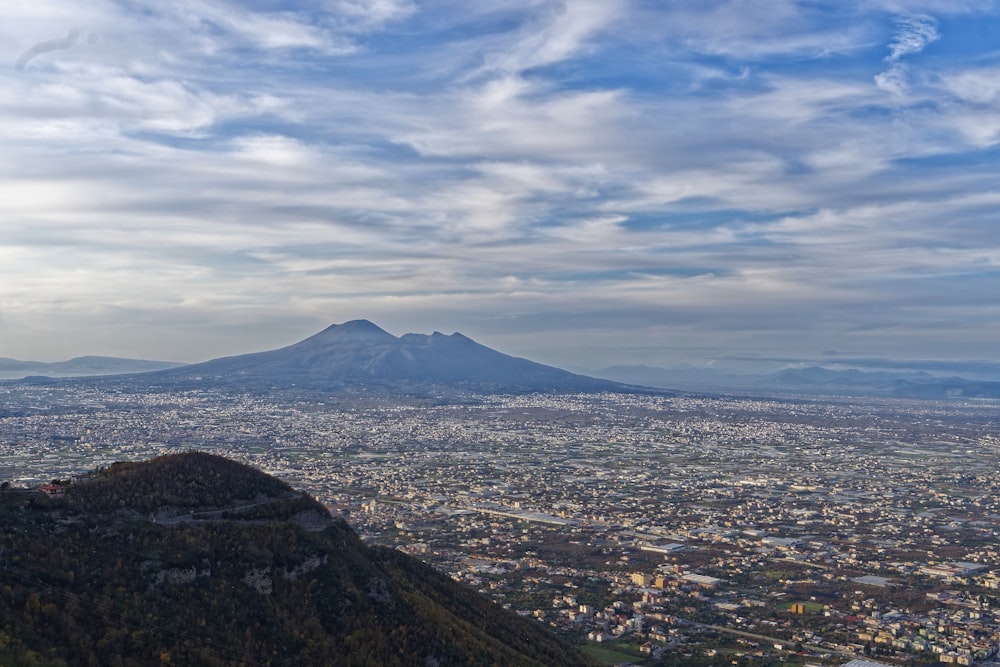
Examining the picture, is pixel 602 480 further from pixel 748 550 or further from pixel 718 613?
pixel 718 613

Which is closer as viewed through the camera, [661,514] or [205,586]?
[205,586]

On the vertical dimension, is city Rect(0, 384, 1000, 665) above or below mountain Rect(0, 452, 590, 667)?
below

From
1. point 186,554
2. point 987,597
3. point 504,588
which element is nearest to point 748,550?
point 987,597

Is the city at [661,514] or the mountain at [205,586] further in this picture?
the city at [661,514]

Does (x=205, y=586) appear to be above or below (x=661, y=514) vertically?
above

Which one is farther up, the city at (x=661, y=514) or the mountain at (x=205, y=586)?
the mountain at (x=205, y=586)

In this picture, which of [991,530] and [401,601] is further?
[991,530]

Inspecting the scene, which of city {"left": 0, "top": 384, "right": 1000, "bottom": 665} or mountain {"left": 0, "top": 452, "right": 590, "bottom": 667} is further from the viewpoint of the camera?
city {"left": 0, "top": 384, "right": 1000, "bottom": 665}

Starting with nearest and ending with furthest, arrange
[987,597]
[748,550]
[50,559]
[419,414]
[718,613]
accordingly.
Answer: [50,559] < [718,613] < [987,597] < [748,550] < [419,414]
